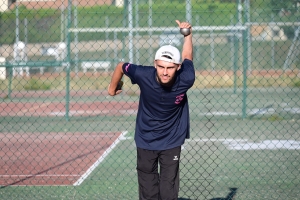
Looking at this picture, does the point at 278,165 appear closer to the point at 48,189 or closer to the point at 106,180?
the point at 106,180

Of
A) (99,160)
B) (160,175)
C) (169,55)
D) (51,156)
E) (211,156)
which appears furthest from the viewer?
(51,156)

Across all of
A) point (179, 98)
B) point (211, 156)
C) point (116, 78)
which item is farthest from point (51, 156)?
point (179, 98)

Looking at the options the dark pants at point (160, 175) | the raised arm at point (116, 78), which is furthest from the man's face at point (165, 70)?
the dark pants at point (160, 175)

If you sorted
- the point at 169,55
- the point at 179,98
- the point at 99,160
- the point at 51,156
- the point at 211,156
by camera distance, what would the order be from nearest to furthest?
the point at 169,55 → the point at 179,98 → the point at 99,160 → the point at 211,156 → the point at 51,156

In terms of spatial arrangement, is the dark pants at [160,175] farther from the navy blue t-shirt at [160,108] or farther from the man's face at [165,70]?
the man's face at [165,70]

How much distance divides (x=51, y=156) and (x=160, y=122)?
4.75 m

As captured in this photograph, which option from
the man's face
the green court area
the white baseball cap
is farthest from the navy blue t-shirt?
the green court area

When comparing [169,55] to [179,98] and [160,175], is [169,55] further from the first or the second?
[160,175]

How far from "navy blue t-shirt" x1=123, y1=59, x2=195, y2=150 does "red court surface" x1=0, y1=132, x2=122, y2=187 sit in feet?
9.24

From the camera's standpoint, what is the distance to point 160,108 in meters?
5.32

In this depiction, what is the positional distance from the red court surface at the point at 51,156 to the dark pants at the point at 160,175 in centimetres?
267

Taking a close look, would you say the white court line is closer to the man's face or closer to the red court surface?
the red court surface

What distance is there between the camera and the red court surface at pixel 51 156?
323 inches

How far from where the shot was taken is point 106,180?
8070 mm
